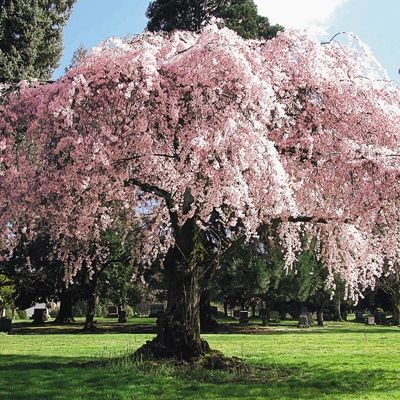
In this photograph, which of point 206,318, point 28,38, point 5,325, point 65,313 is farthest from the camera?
point 65,313

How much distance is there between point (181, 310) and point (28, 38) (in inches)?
535

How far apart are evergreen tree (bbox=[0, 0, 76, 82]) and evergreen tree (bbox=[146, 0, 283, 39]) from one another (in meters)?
10.6

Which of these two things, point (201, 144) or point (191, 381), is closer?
point (201, 144)

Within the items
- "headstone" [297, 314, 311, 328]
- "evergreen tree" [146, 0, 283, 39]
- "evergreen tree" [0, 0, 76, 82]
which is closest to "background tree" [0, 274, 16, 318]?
"evergreen tree" [0, 0, 76, 82]

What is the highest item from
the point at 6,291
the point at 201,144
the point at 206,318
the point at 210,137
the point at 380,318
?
the point at 210,137

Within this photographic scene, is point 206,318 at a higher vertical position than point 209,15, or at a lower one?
lower

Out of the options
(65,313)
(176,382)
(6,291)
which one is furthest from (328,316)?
(176,382)

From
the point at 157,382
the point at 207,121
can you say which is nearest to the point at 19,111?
the point at 207,121

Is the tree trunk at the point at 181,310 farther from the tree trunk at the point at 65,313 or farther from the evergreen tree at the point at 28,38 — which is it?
the tree trunk at the point at 65,313

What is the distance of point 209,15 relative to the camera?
3155 cm

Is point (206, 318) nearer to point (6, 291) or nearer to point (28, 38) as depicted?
point (6, 291)

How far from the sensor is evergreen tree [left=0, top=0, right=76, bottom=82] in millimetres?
20031

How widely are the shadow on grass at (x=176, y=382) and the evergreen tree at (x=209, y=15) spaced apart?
2287 centimetres

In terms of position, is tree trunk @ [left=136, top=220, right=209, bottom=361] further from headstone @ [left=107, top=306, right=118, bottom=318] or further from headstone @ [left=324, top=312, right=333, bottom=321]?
headstone @ [left=107, top=306, right=118, bottom=318]
